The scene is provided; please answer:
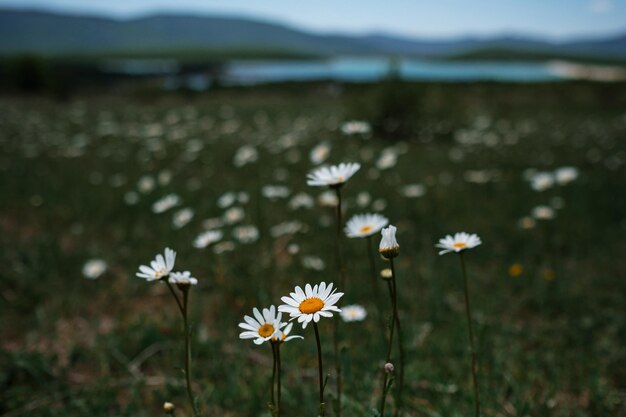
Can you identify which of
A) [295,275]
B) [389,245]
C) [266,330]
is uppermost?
[389,245]

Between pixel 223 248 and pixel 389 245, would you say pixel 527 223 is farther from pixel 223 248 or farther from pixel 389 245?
pixel 389 245

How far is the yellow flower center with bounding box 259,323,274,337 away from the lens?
101 cm

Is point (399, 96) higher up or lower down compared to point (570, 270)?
higher up

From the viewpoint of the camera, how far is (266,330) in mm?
1019

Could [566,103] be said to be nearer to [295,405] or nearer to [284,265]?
[284,265]

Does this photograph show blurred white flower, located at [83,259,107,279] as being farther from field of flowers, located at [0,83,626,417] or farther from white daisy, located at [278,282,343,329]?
white daisy, located at [278,282,343,329]

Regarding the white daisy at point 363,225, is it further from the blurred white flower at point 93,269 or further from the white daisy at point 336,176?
the blurred white flower at point 93,269

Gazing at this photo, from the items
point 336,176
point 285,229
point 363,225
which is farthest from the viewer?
point 285,229

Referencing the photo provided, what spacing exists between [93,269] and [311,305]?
7.76ft

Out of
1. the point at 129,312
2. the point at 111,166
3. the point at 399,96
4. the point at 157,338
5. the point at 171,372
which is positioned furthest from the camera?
the point at 399,96

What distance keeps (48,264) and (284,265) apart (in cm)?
172

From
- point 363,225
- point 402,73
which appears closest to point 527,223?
point 363,225

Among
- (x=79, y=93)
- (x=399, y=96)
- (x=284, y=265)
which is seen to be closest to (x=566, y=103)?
(x=399, y=96)

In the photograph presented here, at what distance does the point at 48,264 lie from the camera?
10.6ft
